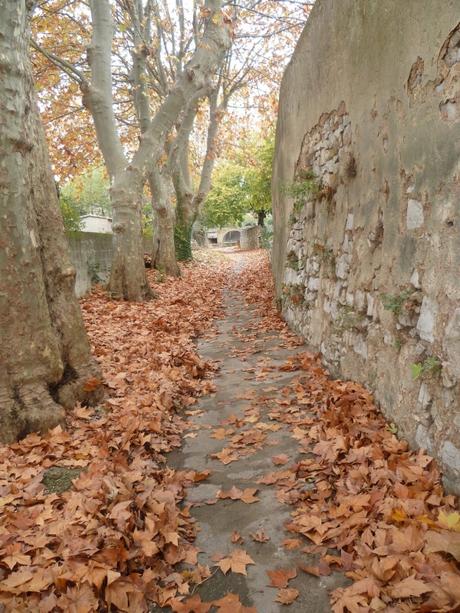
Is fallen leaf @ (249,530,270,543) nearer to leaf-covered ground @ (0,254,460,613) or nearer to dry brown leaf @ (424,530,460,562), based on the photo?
leaf-covered ground @ (0,254,460,613)

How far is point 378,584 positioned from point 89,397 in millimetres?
2790

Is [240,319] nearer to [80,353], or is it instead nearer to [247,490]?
[80,353]

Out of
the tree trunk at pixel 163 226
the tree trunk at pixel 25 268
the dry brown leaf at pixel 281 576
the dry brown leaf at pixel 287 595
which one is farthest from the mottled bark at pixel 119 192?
the dry brown leaf at pixel 287 595

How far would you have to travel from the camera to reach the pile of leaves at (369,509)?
1.90 metres

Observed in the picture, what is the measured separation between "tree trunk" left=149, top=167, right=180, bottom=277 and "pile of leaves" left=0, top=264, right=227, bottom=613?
7.92 meters

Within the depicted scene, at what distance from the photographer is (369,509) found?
2439 millimetres

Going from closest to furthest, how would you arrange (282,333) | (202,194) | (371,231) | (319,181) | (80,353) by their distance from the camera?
(371,231), (80,353), (319,181), (282,333), (202,194)

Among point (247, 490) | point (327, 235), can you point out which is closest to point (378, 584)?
point (247, 490)

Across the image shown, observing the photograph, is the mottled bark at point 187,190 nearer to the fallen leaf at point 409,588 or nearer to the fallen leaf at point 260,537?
the fallen leaf at point 260,537

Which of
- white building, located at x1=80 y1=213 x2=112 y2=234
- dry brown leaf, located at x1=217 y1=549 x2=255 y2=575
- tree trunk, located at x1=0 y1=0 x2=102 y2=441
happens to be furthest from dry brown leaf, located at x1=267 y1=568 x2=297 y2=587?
white building, located at x1=80 y1=213 x2=112 y2=234

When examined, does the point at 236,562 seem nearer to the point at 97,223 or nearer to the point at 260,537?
the point at 260,537

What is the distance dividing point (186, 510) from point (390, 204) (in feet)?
8.50

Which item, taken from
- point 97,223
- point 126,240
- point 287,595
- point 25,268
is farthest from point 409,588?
point 97,223

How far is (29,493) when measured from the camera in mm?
2596
